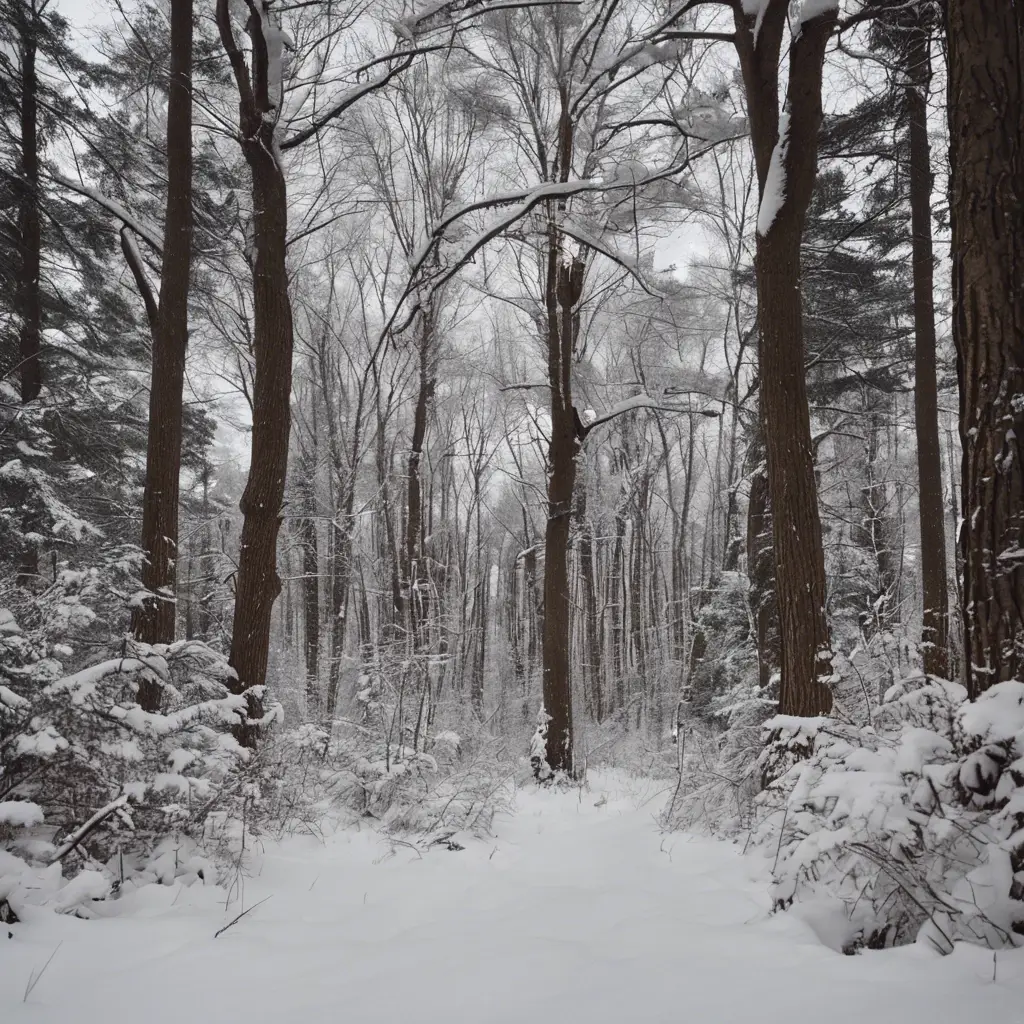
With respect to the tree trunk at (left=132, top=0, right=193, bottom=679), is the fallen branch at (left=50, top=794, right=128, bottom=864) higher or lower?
lower

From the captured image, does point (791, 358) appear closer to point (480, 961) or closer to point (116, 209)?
point (480, 961)

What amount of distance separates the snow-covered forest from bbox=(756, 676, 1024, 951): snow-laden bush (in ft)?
0.06

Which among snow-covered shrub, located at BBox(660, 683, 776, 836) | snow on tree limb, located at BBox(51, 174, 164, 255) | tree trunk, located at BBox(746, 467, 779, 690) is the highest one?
snow on tree limb, located at BBox(51, 174, 164, 255)

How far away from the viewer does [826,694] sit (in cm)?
453

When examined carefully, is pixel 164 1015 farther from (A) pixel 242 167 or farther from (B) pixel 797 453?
(A) pixel 242 167

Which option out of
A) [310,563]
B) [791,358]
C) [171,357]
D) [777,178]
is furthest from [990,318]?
[310,563]

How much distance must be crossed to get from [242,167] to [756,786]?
10341 mm

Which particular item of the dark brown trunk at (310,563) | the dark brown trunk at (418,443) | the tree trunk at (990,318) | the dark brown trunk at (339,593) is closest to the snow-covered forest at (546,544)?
the tree trunk at (990,318)

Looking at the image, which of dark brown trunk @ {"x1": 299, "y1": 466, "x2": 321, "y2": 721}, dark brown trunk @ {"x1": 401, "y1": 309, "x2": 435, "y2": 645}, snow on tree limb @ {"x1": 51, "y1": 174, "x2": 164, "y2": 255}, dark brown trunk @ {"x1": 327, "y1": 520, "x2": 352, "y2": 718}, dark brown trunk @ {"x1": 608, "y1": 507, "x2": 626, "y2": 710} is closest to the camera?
snow on tree limb @ {"x1": 51, "y1": 174, "x2": 164, "y2": 255}

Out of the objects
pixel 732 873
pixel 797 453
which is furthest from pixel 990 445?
pixel 732 873

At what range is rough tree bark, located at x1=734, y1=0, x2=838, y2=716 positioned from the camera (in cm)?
461

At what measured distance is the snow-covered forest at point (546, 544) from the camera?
243cm

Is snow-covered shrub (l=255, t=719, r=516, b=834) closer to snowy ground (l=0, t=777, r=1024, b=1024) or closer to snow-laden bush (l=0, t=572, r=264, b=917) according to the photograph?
snow-laden bush (l=0, t=572, r=264, b=917)

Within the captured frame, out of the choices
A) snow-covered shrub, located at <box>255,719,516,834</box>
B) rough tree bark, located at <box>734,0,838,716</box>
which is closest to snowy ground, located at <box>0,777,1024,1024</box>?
snow-covered shrub, located at <box>255,719,516,834</box>
